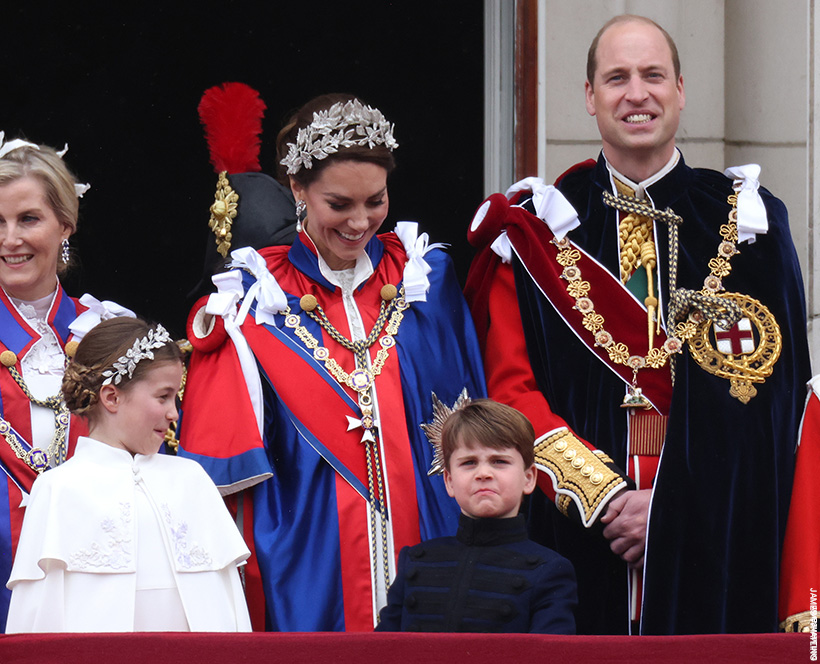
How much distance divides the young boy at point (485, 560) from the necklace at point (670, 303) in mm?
521

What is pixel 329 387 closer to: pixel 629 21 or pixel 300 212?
pixel 300 212

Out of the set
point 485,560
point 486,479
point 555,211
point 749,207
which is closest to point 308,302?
point 555,211

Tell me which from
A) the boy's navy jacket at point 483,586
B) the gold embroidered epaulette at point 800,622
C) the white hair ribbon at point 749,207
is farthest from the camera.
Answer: the white hair ribbon at point 749,207

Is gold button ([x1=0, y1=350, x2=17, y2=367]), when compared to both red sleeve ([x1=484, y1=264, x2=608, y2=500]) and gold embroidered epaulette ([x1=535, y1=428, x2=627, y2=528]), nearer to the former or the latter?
red sleeve ([x1=484, y1=264, x2=608, y2=500])

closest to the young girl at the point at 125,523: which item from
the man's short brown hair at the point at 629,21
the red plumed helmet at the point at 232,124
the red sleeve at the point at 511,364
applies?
the red sleeve at the point at 511,364

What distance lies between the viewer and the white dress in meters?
3.00

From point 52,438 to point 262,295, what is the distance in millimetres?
619

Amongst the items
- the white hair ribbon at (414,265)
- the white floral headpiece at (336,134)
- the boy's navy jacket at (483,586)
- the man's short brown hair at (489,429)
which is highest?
the white floral headpiece at (336,134)

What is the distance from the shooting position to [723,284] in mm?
3584

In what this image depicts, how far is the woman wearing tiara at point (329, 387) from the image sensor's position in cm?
342

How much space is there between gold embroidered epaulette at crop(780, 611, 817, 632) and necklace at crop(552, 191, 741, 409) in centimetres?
60

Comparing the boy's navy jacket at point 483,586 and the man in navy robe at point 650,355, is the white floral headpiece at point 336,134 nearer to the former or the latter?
the man in navy robe at point 650,355

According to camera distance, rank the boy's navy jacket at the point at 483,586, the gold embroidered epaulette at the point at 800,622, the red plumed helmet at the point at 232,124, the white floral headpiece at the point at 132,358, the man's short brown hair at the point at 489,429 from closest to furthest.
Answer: the boy's navy jacket at the point at 483,586 < the man's short brown hair at the point at 489,429 < the white floral headpiece at the point at 132,358 < the gold embroidered epaulette at the point at 800,622 < the red plumed helmet at the point at 232,124

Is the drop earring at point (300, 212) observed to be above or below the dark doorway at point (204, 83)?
below
